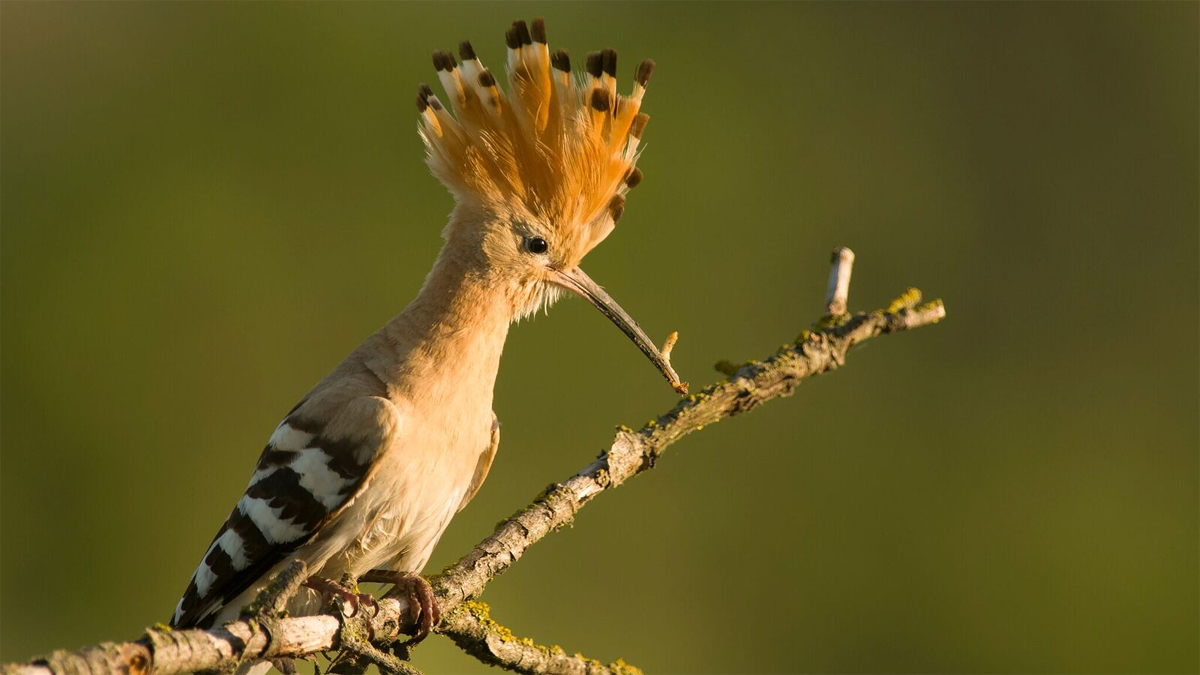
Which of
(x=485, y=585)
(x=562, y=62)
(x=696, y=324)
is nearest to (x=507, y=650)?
(x=485, y=585)

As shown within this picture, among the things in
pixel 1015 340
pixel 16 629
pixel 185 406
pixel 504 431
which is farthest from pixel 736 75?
pixel 16 629

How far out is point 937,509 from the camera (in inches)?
180

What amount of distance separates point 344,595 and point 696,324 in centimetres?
307

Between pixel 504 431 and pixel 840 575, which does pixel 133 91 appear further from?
pixel 840 575

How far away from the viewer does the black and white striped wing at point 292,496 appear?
1783mm

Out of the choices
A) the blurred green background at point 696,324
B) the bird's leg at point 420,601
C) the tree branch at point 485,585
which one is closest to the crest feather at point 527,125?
the tree branch at point 485,585

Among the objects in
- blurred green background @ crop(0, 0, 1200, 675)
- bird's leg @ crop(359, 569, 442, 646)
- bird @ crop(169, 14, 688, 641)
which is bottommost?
bird's leg @ crop(359, 569, 442, 646)

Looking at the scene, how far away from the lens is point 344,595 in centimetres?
154

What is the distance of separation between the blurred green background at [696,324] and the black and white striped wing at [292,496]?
1205 millimetres

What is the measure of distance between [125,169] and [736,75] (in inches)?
107

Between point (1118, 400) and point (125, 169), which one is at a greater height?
point (1118, 400)

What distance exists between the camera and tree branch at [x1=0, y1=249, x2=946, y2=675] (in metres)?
1.09

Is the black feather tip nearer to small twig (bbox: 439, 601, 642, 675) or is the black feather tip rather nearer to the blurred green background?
small twig (bbox: 439, 601, 642, 675)

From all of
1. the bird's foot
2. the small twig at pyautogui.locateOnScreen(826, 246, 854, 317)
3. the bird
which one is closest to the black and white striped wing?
the bird
